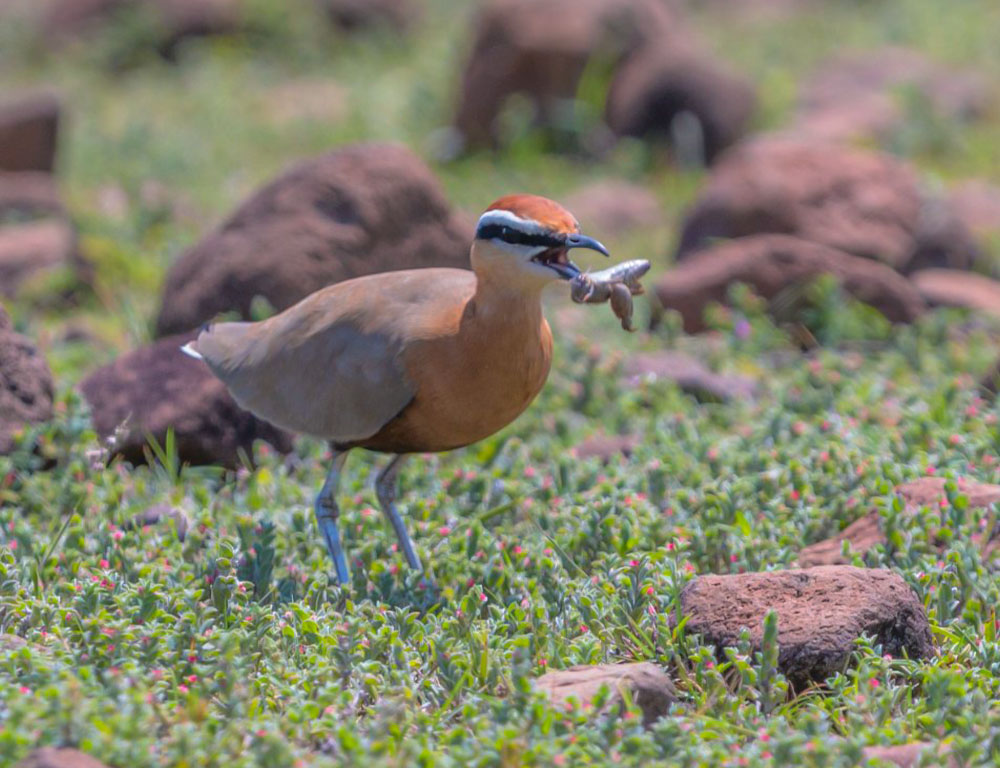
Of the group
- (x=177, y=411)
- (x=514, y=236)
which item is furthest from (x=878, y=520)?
(x=177, y=411)

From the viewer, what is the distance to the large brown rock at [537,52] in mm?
11094

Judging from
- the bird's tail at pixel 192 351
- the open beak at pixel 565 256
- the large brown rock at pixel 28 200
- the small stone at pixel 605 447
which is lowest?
the small stone at pixel 605 447

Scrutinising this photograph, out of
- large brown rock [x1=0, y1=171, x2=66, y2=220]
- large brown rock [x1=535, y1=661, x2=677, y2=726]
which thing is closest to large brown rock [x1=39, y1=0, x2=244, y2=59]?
large brown rock [x1=0, y1=171, x2=66, y2=220]

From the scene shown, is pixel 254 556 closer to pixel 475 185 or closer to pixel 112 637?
pixel 112 637

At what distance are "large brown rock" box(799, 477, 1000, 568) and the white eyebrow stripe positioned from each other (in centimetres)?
146

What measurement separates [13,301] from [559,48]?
488cm

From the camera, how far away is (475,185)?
10.3m

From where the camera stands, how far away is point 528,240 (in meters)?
4.18

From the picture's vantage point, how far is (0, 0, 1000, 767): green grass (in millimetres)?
3490

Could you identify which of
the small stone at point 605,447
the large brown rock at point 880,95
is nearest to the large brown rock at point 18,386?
the small stone at point 605,447

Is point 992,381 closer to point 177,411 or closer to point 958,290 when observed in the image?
point 958,290

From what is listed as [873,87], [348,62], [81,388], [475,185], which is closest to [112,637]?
[81,388]

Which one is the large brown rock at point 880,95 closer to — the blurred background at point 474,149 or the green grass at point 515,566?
the blurred background at point 474,149

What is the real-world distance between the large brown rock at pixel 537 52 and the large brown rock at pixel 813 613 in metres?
7.40
